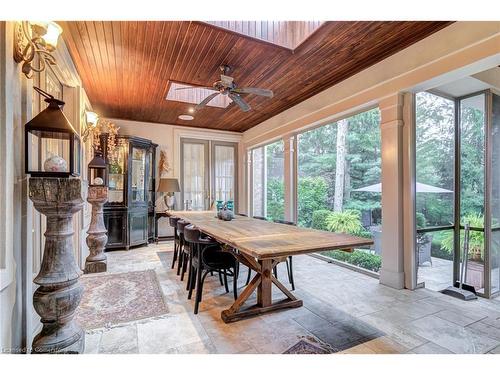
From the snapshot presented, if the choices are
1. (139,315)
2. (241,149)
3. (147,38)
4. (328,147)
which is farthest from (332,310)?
(241,149)

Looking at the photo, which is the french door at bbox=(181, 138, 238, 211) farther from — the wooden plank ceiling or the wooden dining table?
the wooden dining table

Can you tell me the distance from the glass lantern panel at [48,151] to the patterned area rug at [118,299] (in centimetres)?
138

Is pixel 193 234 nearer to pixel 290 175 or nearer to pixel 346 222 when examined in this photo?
pixel 290 175

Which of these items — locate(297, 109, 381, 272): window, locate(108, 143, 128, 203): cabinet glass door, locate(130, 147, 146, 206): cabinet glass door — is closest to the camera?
locate(297, 109, 381, 272): window

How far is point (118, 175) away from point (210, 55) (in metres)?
3.25

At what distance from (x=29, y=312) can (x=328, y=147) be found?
209 inches

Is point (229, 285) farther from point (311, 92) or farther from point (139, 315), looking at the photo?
point (311, 92)

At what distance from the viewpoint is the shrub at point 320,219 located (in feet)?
17.1

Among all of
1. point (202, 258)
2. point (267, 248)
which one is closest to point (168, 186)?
point (202, 258)

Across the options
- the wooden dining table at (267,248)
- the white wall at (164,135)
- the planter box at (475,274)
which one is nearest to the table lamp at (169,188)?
the white wall at (164,135)

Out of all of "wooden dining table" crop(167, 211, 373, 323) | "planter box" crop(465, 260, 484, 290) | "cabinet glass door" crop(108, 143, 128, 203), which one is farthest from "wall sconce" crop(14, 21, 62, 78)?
"planter box" crop(465, 260, 484, 290)

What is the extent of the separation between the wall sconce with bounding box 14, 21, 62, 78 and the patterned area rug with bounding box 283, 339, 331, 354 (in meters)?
2.48

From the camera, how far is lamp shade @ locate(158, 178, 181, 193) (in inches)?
219

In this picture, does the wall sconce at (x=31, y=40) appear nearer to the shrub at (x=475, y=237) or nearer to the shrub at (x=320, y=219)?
the shrub at (x=475, y=237)
